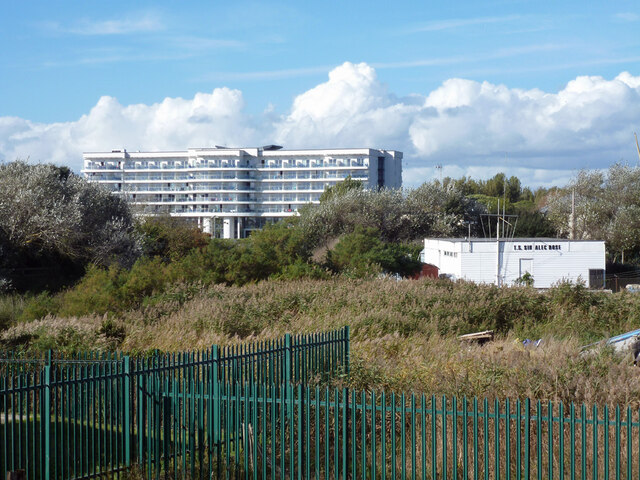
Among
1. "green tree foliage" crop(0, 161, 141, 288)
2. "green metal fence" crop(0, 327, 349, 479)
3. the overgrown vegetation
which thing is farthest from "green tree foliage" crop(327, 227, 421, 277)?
"green metal fence" crop(0, 327, 349, 479)

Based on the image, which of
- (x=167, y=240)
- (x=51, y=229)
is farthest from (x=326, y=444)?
(x=167, y=240)

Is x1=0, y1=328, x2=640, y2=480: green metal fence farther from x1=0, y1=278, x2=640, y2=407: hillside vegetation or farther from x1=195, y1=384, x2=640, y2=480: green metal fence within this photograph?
x1=0, y1=278, x2=640, y2=407: hillside vegetation

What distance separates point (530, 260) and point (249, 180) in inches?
3398

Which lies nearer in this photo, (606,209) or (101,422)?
(101,422)

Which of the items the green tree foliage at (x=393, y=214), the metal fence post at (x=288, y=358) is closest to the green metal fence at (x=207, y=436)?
the metal fence post at (x=288, y=358)

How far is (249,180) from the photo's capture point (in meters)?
130

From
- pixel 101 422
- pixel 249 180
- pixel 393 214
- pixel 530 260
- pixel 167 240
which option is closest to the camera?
pixel 101 422

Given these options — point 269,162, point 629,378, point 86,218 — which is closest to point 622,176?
point 86,218

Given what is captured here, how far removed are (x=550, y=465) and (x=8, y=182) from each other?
39162 mm

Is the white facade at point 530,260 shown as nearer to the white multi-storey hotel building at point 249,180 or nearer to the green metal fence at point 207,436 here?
the green metal fence at point 207,436

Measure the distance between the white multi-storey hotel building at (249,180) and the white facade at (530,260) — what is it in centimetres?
7934

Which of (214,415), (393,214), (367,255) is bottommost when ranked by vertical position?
(214,415)

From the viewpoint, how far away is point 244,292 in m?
25.2

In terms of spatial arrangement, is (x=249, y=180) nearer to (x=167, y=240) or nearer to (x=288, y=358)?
(x=167, y=240)
